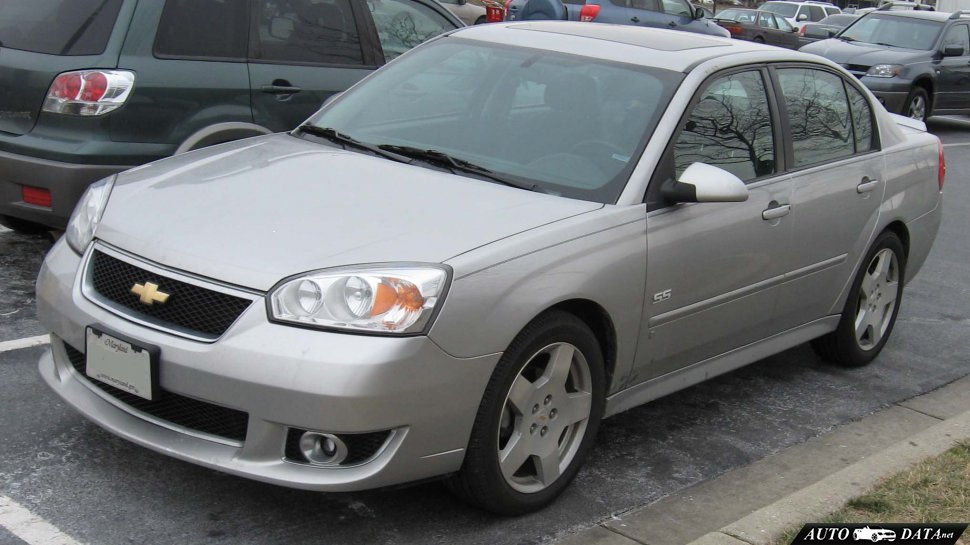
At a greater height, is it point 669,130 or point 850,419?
point 669,130

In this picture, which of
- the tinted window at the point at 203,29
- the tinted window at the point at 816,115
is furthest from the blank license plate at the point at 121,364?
the tinted window at the point at 816,115

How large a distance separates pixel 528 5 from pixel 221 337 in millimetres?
12786

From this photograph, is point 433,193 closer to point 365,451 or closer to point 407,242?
point 407,242

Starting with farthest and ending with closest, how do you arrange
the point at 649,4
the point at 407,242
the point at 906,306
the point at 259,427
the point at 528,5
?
the point at 649,4, the point at 528,5, the point at 906,306, the point at 407,242, the point at 259,427

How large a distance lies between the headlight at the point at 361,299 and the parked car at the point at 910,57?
14037mm

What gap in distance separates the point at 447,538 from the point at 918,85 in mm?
14727

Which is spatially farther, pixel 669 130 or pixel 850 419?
pixel 850 419

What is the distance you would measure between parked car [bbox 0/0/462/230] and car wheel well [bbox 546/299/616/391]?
290cm

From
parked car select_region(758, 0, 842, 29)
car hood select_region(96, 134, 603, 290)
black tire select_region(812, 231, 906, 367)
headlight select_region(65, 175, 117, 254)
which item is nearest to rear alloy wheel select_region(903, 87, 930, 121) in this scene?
black tire select_region(812, 231, 906, 367)

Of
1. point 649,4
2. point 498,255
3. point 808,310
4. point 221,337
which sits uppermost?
point 498,255

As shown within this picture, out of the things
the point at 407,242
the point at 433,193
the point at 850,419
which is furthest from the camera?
the point at 850,419

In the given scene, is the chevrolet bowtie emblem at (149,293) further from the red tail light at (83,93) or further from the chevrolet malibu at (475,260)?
the red tail light at (83,93)

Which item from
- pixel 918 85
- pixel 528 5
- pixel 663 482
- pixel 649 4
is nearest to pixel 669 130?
pixel 663 482

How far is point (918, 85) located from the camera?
1694 cm
